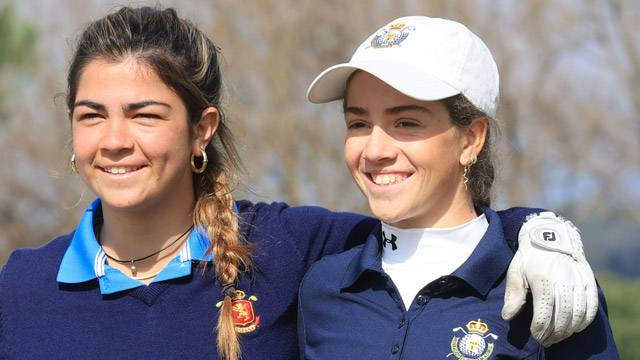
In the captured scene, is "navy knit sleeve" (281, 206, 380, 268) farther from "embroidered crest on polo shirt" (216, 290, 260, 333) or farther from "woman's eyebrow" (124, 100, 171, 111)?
"woman's eyebrow" (124, 100, 171, 111)

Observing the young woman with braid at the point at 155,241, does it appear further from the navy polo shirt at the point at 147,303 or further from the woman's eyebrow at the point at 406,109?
the woman's eyebrow at the point at 406,109

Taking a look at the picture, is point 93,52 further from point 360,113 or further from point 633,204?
point 633,204

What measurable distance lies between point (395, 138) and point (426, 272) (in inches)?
17.3

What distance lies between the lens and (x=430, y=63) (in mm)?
2674

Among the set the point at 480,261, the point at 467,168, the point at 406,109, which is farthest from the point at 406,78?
the point at 480,261

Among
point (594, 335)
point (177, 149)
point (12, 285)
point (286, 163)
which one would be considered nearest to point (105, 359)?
point (12, 285)

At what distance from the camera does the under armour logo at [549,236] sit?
8.25 feet

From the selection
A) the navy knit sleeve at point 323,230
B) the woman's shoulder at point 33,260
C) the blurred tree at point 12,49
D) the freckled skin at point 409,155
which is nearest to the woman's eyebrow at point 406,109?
the freckled skin at point 409,155

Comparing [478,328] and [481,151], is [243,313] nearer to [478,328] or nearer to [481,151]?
[478,328]

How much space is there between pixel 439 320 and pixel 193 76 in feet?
4.23

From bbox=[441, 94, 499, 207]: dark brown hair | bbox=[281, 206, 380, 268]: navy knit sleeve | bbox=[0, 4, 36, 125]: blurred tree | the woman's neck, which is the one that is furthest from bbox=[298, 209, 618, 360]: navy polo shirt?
bbox=[0, 4, 36, 125]: blurred tree

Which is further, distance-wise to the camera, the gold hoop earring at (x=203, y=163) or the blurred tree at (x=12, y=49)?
the blurred tree at (x=12, y=49)

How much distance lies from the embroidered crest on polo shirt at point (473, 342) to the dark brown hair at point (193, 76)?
793 mm

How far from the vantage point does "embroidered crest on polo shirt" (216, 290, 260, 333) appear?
2.92 metres
